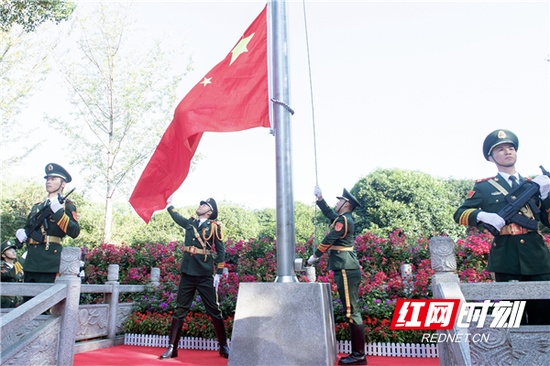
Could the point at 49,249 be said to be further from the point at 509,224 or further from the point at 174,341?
the point at 509,224

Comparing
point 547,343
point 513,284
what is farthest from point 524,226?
point 547,343

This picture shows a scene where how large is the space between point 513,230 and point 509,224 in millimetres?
58

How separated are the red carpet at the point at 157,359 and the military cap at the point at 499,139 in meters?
2.62

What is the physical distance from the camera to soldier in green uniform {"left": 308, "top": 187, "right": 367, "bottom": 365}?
4559 mm

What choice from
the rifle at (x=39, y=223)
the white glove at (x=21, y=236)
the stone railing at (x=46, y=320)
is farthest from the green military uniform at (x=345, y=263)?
the white glove at (x=21, y=236)

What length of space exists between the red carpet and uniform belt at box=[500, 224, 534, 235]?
81.7 inches

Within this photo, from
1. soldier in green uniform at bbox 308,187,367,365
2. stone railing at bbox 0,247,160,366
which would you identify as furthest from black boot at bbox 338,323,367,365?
stone railing at bbox 0,247,160,366

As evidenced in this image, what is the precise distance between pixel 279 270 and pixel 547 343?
221cm

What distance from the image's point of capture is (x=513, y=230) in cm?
340

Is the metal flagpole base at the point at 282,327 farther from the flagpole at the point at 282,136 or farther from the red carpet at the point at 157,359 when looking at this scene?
the red carpet at the point at 157,359

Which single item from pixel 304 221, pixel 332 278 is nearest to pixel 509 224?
pixel 332 278

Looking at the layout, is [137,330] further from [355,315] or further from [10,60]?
[10,60]

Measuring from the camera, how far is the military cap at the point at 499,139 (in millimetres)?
3633

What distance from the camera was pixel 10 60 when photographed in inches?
517
